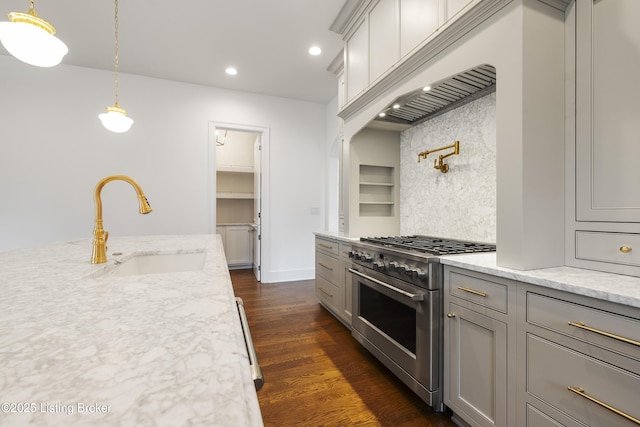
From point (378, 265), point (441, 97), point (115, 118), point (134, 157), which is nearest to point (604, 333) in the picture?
point (378, 265)

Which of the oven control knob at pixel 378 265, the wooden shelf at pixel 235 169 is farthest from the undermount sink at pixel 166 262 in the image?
the wooden shelf at pixel 235 169

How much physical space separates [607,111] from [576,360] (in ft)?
3.46

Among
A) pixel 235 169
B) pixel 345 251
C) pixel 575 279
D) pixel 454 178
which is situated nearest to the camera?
pixel 575 279

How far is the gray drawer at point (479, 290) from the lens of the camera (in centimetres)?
126

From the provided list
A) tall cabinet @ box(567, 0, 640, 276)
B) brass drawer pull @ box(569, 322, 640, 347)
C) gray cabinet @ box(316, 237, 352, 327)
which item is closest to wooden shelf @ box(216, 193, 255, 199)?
gray cabinet @ box(316, 237, 352, 327)

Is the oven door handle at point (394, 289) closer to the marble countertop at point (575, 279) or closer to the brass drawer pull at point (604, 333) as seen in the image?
the marble countertop at point (575, 279)

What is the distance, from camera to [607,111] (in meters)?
1.24

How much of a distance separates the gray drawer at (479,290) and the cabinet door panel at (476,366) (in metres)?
0.06

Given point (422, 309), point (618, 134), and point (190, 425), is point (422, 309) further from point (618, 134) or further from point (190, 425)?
point (190, 425)

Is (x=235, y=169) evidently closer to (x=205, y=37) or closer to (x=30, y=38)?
(x=205, y=37)

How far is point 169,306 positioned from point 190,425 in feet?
1.51

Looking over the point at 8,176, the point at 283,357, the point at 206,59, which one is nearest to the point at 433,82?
the point at 283,357

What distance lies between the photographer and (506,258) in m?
1.33

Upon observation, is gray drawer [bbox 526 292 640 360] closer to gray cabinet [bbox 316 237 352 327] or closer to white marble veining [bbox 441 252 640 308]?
white marble veining [bbox 441 252 640 308]
